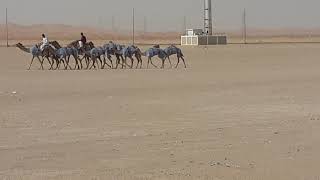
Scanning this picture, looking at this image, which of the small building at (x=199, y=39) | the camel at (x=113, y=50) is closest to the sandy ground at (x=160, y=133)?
the camel at (x=113, y=50)

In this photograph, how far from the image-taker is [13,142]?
36.6 feet

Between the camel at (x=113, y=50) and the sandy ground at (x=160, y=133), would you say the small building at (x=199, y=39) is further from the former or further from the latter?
the sandy ground at (x=160, y=133)

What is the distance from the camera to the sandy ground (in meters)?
8.91

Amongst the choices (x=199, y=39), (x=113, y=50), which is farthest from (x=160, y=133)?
(x=199, y=39)

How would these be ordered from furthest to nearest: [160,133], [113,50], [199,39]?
[199,39]
[113,50]
[160,133]

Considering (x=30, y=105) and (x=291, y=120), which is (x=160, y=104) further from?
(x=291, y=120)

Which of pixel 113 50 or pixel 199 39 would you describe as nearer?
pixel 113 50

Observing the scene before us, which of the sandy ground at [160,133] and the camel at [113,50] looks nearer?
the sandy ground at [160,133]

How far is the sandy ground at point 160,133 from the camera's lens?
891 cm

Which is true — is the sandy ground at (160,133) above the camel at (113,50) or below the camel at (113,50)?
below

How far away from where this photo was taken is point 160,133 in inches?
477

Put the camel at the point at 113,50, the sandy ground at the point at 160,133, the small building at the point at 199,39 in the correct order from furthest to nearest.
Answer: the small building at the point at 199,39, the camel at the point at 113,50, the sandy ground at the point at 160,133

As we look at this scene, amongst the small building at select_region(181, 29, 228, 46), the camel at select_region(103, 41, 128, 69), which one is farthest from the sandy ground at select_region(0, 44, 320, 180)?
the small building at select_region(181, 29, 228, 46)

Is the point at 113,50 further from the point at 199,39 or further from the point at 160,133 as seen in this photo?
the point at 199,39
